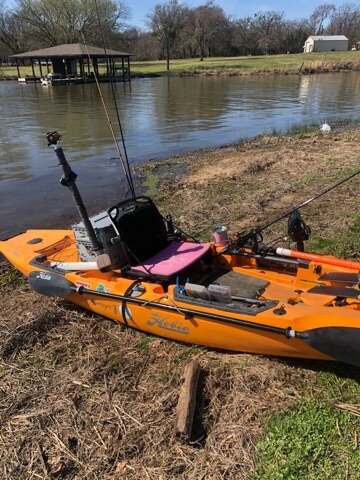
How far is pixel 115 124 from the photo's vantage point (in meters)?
23.6

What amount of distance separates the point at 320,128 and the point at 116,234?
13831 mm

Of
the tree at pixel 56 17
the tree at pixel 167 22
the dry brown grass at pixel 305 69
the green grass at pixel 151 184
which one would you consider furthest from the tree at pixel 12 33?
the green grass at pixel 151 184

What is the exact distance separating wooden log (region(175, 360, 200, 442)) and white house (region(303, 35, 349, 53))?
98.2 meters

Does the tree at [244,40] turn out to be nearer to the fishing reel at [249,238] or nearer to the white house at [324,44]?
the white house at [324,44]

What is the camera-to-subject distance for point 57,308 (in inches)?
235

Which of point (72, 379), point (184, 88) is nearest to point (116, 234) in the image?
point (72, 379)

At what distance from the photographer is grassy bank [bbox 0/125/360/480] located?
361 cm

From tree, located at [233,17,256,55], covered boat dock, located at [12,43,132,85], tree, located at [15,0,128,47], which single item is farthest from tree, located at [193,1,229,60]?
covered boat dock, located at [12,43,132,85]

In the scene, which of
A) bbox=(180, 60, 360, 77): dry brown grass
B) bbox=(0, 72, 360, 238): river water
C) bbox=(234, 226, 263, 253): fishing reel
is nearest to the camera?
bbox=(234, 226, 263, 253): fishing reel

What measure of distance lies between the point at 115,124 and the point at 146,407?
2092cm

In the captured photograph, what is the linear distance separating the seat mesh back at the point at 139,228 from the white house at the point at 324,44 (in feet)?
317

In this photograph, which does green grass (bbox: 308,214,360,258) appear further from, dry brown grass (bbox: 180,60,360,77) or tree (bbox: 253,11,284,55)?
tree (bbox: 253,11,284,55)

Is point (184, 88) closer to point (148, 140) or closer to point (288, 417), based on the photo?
point (148, 140)

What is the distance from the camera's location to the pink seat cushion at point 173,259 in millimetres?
5301
